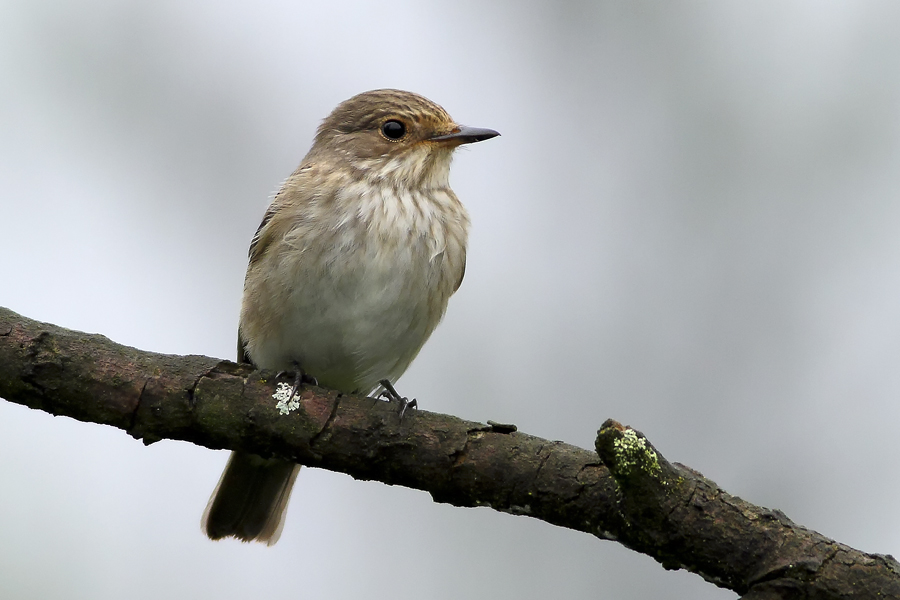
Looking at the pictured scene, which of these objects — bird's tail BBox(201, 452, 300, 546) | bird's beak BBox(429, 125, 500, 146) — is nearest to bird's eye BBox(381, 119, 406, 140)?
bird's beak BBox(429, 125, 500, 146)

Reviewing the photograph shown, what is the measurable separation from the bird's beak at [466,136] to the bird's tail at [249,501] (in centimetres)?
180

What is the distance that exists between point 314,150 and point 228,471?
1.73 m

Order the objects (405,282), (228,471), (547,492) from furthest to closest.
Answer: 1. (228,471)
2. (405,282)
3. (547,492)

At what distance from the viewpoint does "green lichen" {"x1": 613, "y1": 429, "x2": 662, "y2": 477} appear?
2527 mm

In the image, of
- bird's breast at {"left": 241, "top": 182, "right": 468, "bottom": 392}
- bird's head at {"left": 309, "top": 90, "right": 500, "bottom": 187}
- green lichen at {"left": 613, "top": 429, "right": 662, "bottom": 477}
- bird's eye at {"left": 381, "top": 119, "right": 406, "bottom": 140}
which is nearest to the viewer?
green lichen at {"left": 613, "top": 429, "right": 662, "bottom": 477}

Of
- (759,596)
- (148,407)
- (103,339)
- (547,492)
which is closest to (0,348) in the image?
(103,339)

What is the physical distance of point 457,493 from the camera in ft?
10.2

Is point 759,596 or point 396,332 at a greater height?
point 396,332

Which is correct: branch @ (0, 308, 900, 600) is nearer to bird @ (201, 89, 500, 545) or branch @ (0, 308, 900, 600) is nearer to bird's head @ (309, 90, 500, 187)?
bird @ (201, 89, 500, 545)

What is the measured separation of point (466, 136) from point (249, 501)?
7.04 feet

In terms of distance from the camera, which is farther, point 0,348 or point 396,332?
point 396,332

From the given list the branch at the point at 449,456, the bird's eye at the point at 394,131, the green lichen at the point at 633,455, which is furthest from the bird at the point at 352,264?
the green lichen at the point at 633,455

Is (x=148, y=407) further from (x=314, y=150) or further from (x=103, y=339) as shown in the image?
(x=314, y=150)

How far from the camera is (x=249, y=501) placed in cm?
482
